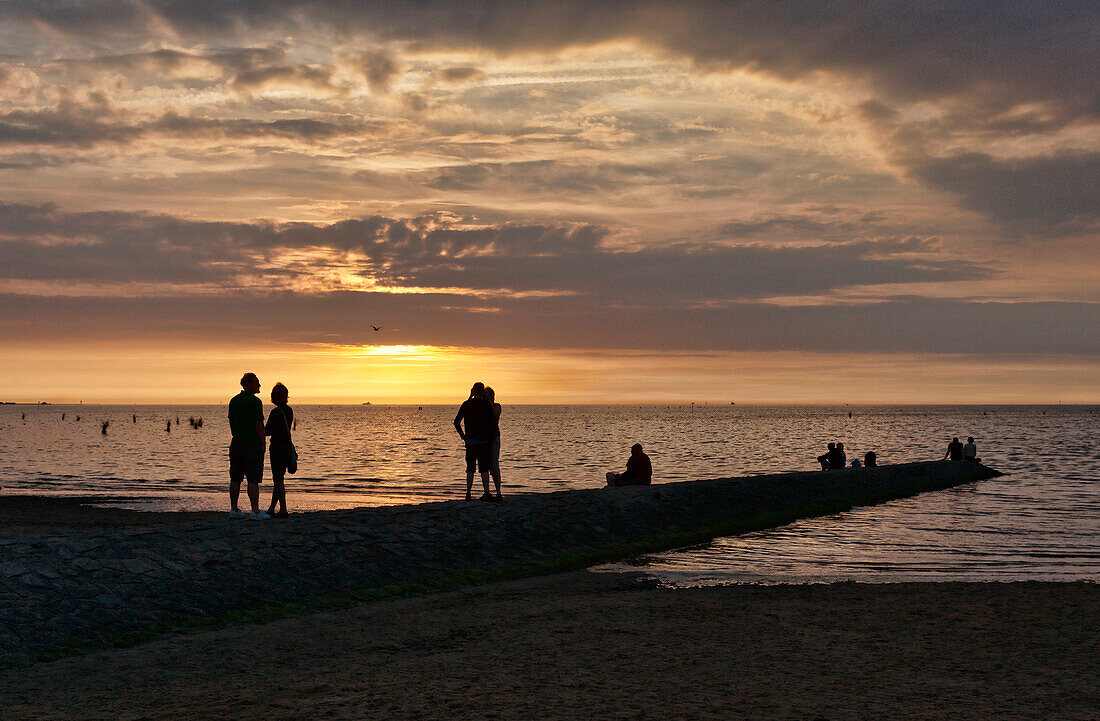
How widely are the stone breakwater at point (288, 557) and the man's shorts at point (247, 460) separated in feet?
2.95

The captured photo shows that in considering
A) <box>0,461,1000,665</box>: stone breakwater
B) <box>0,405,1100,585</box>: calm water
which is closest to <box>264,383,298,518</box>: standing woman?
<box>0,461,1000,665</box>: stone breakwater

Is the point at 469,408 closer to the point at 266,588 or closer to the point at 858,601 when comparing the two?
the point at 266,588

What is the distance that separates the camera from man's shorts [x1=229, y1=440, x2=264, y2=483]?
597 inches

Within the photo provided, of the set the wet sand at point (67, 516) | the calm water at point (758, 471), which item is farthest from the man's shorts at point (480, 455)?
the wet sand at point (67, 516)

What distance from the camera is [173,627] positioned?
38.5 ft

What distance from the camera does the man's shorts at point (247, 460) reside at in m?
15.2

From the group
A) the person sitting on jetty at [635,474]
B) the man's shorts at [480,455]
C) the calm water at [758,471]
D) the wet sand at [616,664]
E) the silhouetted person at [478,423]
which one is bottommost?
the calm water at [758,471]

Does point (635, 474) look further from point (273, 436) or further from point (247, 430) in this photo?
point (247, 430)

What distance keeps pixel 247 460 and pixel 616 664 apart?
8.54 m

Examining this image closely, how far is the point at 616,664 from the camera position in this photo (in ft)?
30.7

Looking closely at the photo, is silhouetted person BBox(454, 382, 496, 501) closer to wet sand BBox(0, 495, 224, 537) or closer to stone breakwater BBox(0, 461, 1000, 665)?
stone breakwater BBox(0, 461, 1000, 665)

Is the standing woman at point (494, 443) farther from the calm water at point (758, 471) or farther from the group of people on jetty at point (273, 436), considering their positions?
the calm water at point (758, 471)

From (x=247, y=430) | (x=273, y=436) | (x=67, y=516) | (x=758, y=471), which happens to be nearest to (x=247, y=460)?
(x=247, y=430)

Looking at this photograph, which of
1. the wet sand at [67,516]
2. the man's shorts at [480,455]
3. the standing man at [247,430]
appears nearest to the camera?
the standing man at [247,430]
